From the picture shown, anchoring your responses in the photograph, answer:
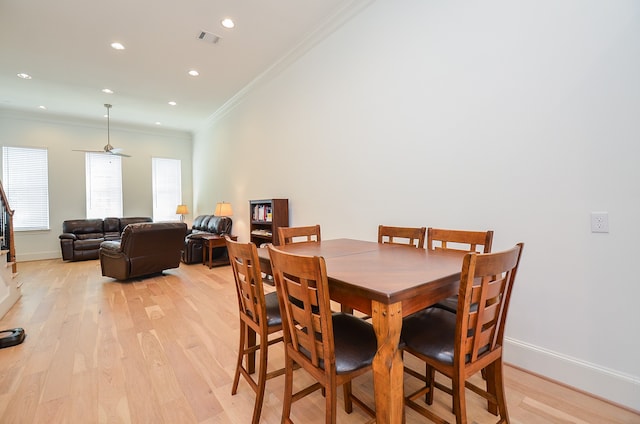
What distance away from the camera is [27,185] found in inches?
238

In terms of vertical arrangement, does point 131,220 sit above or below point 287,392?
above

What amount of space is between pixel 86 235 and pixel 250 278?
6707 millimetres

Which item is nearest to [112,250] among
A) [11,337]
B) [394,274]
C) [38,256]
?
[11,337]

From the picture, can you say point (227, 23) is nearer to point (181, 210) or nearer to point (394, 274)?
point (394, 274)

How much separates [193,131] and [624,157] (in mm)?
8357

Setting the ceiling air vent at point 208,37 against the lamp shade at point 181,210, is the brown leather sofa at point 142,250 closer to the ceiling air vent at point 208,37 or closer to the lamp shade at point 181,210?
the ceiling air vent at point 208,37

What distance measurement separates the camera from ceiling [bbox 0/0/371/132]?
296cm

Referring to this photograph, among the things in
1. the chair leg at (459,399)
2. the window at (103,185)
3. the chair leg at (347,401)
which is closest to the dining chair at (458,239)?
the chair leg at (459,399)

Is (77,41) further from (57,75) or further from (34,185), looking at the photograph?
(34,185)

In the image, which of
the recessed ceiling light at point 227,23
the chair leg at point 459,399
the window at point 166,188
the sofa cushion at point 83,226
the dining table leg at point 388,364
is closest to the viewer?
the dining table leg at point 388,364

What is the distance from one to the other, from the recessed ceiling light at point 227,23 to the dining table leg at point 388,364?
3440mm

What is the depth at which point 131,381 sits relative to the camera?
188cm

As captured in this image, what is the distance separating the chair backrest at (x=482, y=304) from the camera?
1.07 m

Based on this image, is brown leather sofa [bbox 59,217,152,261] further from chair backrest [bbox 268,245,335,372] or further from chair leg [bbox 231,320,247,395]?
chair backrest [bbox 268,245,335,372]
